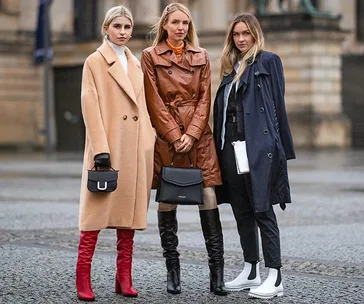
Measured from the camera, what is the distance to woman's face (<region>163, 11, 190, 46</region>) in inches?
317

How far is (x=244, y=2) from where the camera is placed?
198ft

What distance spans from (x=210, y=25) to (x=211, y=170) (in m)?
43.5

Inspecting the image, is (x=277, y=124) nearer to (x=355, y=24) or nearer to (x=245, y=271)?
(x=245, y=271)

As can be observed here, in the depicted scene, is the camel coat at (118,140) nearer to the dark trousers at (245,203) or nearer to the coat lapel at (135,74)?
the coat lapel at (135,74)

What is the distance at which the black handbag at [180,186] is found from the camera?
310 inches

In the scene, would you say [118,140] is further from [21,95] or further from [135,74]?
[21,95]

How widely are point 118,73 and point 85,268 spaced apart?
53.1 inches

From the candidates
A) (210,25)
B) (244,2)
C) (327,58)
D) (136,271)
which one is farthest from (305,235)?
(244,2)

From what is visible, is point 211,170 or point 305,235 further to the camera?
point 305,235

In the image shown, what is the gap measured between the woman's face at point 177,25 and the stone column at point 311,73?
3046 cm

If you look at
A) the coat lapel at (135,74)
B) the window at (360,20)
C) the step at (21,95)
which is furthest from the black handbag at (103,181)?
the window at (360,20)

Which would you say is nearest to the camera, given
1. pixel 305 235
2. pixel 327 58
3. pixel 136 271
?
pixel 136 271

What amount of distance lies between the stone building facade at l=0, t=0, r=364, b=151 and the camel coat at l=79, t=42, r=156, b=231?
29.6 meters

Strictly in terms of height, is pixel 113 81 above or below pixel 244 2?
below
